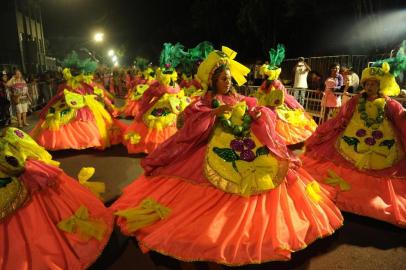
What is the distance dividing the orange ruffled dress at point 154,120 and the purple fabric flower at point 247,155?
371 cm

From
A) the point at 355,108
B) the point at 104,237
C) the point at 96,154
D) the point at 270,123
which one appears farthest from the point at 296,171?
the point at 96,154

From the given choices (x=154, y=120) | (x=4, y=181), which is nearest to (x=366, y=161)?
(x=4, y=181)

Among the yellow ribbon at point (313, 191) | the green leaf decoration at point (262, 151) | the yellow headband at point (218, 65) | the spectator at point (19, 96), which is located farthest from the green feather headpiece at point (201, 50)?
the spectator at point (19, 96)

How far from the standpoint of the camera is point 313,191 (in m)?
3.51

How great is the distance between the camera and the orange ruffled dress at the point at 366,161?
12.9ft

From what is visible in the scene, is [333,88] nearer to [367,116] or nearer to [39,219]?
[367,116]

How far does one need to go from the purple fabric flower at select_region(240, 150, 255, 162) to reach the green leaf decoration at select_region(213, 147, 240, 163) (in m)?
0.05

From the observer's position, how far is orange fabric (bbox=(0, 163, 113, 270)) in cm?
271

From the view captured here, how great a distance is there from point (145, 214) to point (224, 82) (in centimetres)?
162

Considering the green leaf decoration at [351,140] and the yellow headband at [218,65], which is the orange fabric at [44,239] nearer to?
the yellow headband at [218,65]

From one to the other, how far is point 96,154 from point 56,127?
1.02m

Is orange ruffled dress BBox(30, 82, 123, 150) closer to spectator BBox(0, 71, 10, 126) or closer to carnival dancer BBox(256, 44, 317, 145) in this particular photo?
spectator BBox(0, 71, 10, 126)

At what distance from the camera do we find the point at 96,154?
6965 mm

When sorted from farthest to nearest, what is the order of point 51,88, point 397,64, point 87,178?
point 51,88 → point 397,64 → point 87,178
